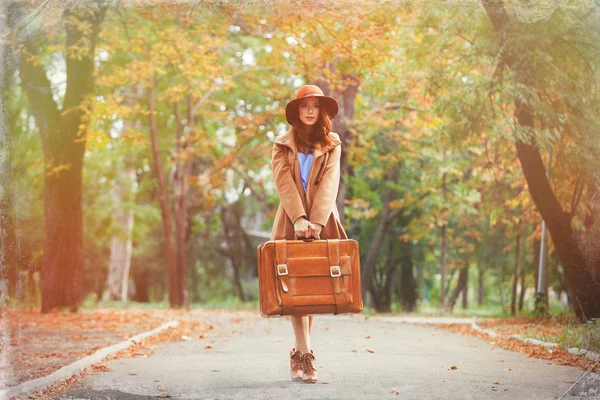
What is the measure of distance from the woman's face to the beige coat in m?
0.19

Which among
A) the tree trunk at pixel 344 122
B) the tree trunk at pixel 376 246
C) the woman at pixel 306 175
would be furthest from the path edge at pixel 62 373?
the tree trunk at pixel 376 246

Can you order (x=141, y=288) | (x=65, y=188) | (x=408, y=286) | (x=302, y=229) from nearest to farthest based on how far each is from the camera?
(x=302, y=229) < (x=65, y=188) < (x=408, y=286) < (x=141, y=288)

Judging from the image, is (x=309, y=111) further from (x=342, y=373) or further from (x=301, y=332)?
(x=342, y=373)

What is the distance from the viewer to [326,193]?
6.41 meters

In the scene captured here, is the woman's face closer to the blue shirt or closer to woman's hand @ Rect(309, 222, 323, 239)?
the blue shirt

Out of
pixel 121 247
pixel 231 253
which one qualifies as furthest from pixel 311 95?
pixel 231 253

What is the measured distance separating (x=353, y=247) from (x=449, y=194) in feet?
64.7

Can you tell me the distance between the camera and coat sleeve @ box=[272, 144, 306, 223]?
630cm

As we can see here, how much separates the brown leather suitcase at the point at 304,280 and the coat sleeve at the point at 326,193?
26 centimetres

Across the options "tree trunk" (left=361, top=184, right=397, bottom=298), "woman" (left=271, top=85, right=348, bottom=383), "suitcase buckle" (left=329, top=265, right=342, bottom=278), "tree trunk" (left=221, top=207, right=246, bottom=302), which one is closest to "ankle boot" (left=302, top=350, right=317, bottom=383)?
"woman" (left=271, top=85, right=348, bottom=383)

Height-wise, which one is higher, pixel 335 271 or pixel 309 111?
pixel 309 111

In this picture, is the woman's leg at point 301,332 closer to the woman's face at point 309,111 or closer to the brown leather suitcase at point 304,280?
the brown leather suitcase at point 304,280

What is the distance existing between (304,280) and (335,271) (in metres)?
0.25

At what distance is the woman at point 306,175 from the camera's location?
6.39 meters
